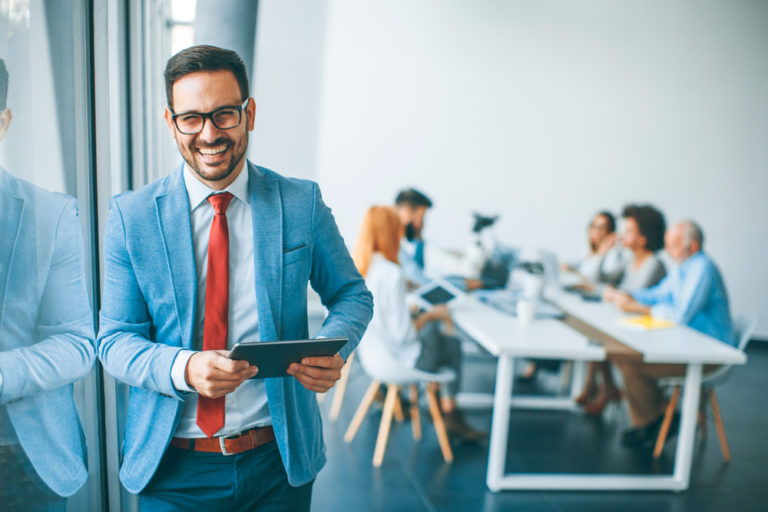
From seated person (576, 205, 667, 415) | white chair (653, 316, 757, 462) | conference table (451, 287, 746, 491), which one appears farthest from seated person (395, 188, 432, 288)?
white chair (653, 316, 757, 462)

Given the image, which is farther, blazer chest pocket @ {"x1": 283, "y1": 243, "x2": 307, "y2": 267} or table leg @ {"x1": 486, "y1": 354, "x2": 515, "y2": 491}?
table leg @ {"x1": 486, "y1": 354, "x2": 515, "y2": 491}

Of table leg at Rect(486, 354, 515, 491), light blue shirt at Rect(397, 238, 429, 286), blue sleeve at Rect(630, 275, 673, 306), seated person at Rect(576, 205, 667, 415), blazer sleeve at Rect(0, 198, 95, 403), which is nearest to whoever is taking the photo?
blazer sleeve at Rect(0, 198, 95, 403)

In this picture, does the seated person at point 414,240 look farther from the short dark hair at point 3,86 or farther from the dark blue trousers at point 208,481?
the short dark hair at point 3,86

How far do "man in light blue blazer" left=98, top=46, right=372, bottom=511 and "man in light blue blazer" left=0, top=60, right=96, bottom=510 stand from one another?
7.1 inches

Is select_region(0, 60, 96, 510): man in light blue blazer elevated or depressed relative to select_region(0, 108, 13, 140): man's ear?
depressed

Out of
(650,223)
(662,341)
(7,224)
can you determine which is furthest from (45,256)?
(650,223)

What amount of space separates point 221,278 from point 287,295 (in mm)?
159

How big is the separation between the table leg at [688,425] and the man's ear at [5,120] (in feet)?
10.5

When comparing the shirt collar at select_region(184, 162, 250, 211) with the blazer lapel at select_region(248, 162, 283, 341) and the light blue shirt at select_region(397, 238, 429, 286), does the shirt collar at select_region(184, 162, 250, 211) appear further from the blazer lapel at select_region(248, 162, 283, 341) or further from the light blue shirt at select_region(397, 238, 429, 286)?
the light blue shirt at select_region(397, 238, 429, 286)

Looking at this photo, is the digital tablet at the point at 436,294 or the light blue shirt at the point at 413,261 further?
the light blue shirt at the point at 413,261

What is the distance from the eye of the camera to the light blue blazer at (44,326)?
1268 mm

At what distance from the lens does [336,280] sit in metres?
1.49

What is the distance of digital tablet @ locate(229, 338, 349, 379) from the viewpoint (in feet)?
3.85

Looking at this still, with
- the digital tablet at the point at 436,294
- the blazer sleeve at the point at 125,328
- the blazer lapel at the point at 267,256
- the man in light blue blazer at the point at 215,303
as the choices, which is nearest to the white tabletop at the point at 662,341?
the digital tablet at the point at 436,294
